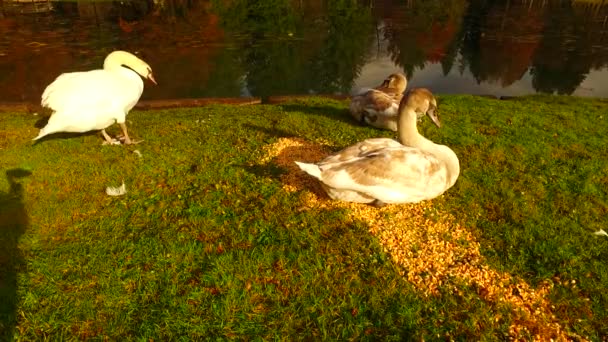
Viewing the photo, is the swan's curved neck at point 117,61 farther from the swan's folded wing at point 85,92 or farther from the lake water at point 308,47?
the lake water at point 308,47

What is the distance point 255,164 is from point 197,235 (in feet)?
8.39

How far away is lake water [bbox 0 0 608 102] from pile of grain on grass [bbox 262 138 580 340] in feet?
51.1

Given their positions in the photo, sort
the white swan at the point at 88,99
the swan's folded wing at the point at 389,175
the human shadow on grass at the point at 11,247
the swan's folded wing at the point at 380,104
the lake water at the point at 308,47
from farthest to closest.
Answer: the lake water at the point at 308,47 → the swan's folded wing at the point at 380,104 → the white swan at the point at 88,99 → the swan's folded wing at the point at 389,175 → the human shadow on grass at the point at 11,247

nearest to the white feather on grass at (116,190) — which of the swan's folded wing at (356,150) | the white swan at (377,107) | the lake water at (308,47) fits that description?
the swan's folded wing at (356,150)

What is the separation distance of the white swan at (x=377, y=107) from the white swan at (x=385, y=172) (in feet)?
11.2

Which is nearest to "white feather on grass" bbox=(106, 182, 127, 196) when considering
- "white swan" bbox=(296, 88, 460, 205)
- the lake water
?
"white swan" bbox=(296, 88, 460, 205)

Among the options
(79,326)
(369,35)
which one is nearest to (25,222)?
(79,326)

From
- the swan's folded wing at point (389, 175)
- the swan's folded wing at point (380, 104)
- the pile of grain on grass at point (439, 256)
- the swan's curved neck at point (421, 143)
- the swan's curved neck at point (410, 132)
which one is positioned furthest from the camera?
the swan's folded wing at point (380, 104)

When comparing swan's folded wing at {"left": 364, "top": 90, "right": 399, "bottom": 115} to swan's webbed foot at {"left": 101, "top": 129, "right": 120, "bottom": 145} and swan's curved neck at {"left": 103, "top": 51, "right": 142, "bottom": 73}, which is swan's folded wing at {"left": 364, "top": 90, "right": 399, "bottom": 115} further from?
swan's webbed foot at {"left": 101, "top": 129, "right": 120, "bottom": 145}

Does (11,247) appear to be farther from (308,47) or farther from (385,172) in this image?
(308,47)

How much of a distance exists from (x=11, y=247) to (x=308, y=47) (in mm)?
28026

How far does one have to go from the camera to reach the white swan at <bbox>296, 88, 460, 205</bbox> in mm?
6219

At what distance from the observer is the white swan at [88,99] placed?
25.2 feet

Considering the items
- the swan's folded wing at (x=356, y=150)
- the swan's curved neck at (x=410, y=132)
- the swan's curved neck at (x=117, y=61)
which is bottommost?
the swan's folded wing at (x=356, y=150)
